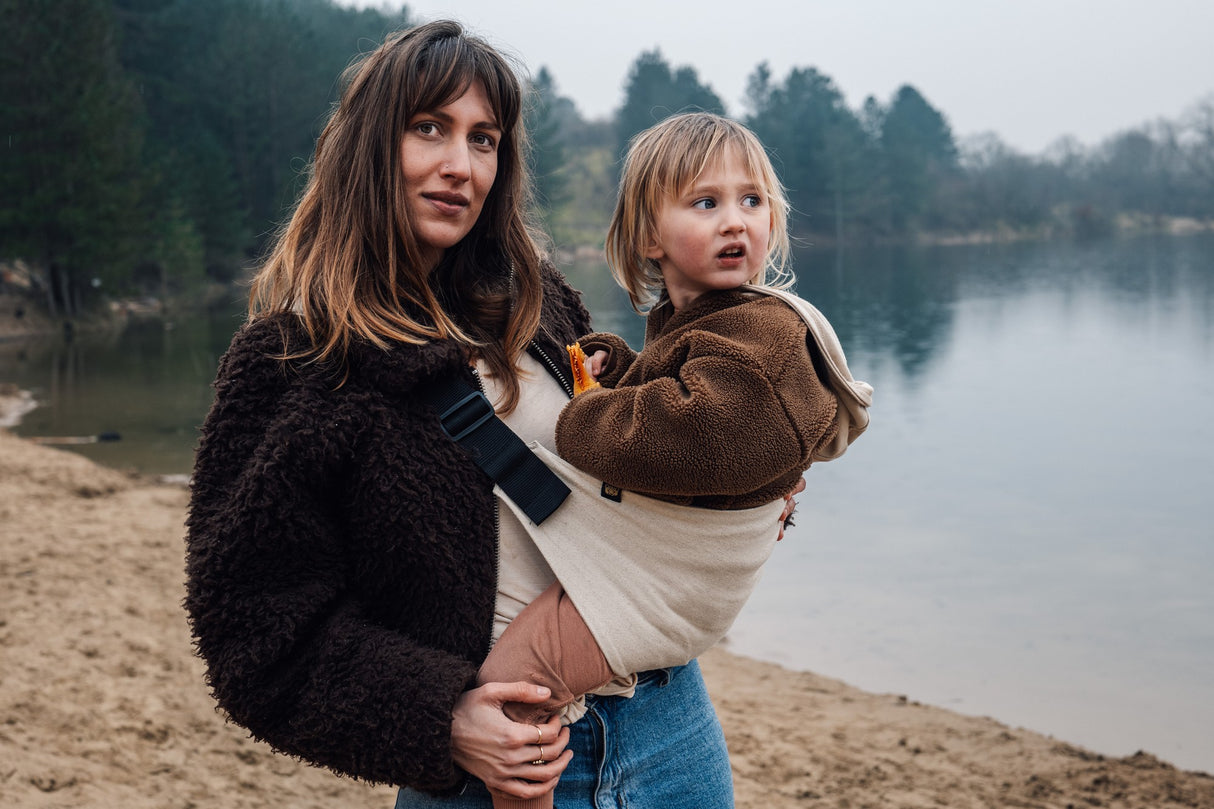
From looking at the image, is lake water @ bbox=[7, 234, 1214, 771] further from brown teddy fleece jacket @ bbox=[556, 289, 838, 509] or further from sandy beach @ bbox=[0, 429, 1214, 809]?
brown teddy fleece jacket @ bbox=[556, 289, 838, 509]

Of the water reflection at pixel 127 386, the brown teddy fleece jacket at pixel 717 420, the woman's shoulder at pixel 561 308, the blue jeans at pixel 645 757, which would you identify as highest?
the woman's shoulder at pixel 561 308

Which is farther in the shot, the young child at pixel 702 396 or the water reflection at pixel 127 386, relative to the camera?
the water reflection at pixel 127 386

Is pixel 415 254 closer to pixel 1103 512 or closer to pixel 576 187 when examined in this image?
pixel 1103 512

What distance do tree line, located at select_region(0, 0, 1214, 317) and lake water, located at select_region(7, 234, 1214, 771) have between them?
3.43 meters

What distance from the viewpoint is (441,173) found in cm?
166

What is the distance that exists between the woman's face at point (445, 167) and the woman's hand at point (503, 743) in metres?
0.72

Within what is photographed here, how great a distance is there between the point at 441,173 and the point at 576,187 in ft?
230

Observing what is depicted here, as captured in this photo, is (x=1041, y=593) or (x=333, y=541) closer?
(x=333, y=541)

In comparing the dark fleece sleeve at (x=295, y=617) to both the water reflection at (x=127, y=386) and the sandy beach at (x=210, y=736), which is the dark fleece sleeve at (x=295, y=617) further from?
the water reflection at (x=127, y=386)

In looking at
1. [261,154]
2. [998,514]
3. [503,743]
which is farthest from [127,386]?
[261,154]

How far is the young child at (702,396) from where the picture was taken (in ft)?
4.85

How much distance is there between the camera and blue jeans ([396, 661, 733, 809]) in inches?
62.6

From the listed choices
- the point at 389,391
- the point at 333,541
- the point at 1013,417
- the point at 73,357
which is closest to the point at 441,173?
the point at 389,391

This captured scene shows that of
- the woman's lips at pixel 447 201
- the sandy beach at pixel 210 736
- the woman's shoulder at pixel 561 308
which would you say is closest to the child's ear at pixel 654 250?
the woman's shoulder at pixel 561 308
